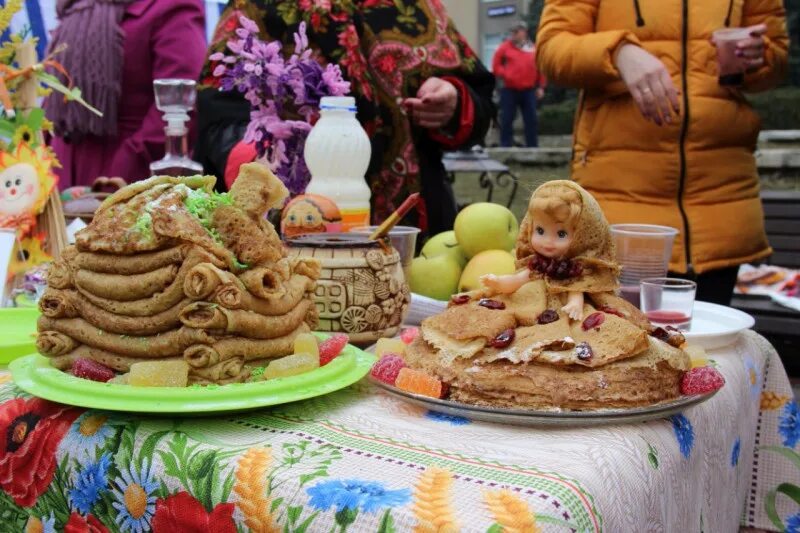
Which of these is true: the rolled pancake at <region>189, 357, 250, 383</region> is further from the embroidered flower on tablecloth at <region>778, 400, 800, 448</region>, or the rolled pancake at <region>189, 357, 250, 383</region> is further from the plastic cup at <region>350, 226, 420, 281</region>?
the embroidered flower on tablecloth at <region>778, 400, 800, 448</region>

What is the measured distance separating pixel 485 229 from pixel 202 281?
2.56ft

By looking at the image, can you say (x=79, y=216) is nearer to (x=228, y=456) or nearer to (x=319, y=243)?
(x=319, y=243)

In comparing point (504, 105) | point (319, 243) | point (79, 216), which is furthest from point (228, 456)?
point (504, 105)

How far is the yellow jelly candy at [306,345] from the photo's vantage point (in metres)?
0.94

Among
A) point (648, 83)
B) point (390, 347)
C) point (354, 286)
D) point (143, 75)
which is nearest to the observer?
point (390, 347)

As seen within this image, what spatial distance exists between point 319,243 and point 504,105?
774cm

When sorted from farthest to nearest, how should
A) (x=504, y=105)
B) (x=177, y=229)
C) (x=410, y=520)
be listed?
(x=504, y=105)
(x=177, y=229)
(x=410, y=520)

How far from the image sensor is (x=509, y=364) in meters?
0.86

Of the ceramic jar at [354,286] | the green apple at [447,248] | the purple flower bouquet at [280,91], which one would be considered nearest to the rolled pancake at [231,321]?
the ceramic jar at [354,286]

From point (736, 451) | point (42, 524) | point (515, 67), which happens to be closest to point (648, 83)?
point (736, 451)

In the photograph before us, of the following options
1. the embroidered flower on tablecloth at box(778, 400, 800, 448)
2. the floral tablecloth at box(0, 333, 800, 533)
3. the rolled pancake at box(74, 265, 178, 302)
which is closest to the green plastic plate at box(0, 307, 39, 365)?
the floral tablecloth at box(0, 333, 800, 533)

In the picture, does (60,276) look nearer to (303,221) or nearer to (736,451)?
(303,221)

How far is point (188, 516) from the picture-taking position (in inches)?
29.7

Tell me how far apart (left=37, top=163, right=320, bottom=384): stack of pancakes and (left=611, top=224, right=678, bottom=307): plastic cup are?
66 cm
